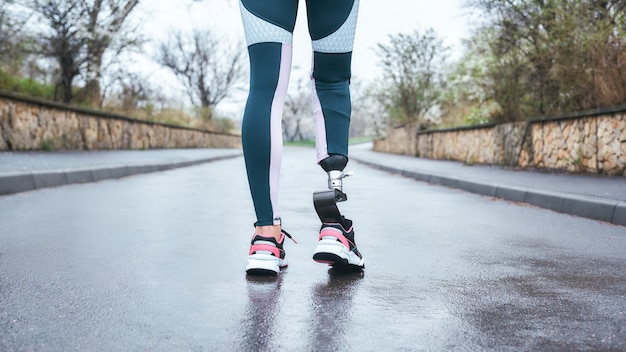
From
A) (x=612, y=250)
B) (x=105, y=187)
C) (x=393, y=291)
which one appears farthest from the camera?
(x=105, y=187)

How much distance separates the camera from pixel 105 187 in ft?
24.2

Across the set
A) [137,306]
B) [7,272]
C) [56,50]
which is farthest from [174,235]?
[56,50]

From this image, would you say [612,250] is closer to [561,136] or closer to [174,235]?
[174,235]

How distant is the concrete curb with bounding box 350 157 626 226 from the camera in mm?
4734

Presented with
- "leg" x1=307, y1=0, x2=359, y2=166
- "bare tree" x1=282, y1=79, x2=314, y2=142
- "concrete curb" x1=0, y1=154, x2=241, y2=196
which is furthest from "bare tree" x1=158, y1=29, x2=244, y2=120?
"leg" x1=307, y1=0, x2=359, y2=166

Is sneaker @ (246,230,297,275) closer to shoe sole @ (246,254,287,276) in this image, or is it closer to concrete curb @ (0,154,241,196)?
shoe sole @ (246,254,287,276)

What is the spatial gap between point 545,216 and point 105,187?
16.6ft

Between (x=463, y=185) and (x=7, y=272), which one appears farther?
(x=463, y=185)

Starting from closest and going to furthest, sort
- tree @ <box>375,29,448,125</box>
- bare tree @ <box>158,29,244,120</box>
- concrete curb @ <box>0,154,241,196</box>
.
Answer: concrete curb @ <box>0,154,241,196</box>, tree @ <box>375,29,448,125</box>, bare tree @ <box>158,29,244,120</box>

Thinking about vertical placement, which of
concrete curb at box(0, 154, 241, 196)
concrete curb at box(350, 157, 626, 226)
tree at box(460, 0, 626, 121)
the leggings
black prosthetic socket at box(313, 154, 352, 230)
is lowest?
concrete curb at box(0, 154, 241, 196)

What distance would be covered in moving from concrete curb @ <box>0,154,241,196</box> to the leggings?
4369 millimetres

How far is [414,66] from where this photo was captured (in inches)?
869

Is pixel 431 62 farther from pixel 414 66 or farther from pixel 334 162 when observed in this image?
pixel 334 162

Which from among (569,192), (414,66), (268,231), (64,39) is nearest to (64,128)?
(64,39)
